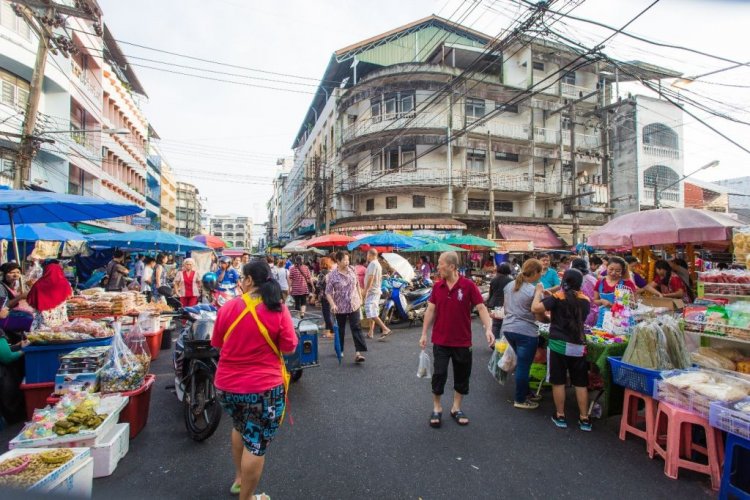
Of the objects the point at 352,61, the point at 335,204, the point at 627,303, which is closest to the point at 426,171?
the point at 335,204

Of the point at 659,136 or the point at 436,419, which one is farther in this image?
the point at 659,136

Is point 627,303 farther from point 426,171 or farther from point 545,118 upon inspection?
point 545,118

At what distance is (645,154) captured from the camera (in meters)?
28.0

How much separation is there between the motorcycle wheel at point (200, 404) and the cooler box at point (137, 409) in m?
0.44

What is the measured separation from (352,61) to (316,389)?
28.9 metres

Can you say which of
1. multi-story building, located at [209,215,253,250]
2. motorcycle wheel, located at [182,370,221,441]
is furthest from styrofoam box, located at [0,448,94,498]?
multi-story building, located at [209,215,253,250]

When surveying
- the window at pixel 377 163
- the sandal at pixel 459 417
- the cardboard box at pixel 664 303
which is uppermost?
the window at pixel 377 163

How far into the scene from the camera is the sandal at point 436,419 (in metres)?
3.93

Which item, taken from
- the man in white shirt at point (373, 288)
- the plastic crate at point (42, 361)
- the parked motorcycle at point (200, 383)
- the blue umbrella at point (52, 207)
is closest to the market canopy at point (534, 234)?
the man in white shirt at point (373, 288)

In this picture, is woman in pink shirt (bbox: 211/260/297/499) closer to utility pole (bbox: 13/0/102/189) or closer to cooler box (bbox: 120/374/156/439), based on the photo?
cooler box (bbox: 120/374/156/439)

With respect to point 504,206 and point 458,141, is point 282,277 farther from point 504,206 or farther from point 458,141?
point 504,206

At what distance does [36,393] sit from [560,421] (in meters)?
5.45

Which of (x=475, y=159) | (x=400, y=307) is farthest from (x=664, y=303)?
(x=475, y=159)

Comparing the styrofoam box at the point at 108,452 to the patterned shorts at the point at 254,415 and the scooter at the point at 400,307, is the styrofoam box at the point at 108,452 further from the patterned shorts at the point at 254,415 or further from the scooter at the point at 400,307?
the scooter at the point at 400,307
